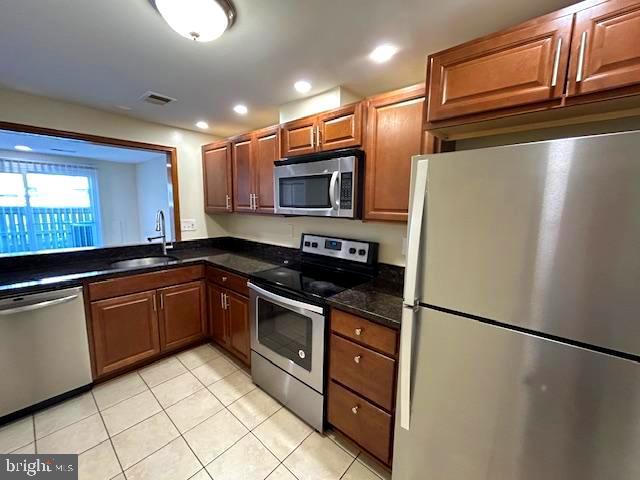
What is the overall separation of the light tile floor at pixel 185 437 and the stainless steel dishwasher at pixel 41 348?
0.49ft

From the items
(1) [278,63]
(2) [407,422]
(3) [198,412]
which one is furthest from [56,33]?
(2) [407,422]

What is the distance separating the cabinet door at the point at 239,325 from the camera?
7.22 feet

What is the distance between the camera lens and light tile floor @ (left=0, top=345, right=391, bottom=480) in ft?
4.78

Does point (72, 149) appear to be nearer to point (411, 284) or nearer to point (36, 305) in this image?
point (36, 305)

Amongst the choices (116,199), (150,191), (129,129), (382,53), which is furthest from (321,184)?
(116,199)

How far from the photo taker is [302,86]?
76.0 inches

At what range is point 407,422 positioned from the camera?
45.6 inches

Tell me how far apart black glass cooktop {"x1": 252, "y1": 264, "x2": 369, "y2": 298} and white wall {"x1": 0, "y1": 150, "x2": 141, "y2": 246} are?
4945mm

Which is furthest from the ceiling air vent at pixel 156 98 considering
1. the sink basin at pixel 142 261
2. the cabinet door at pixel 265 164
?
the sink basin at pixel 142 261

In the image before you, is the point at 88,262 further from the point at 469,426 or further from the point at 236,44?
the point at 469,426

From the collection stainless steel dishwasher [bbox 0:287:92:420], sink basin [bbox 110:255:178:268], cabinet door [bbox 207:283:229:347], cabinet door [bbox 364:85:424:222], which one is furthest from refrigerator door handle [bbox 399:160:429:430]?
sink basin [bbox 110:255:178:268]

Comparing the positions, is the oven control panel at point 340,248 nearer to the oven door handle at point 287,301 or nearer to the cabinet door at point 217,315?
the oven door handle at point 287,301

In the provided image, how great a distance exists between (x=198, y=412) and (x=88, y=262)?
69.5 inches

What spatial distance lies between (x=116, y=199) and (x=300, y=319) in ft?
18.3
